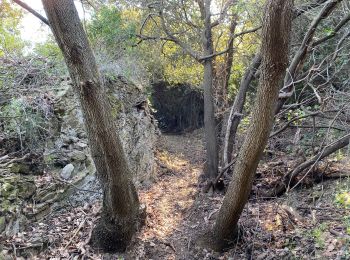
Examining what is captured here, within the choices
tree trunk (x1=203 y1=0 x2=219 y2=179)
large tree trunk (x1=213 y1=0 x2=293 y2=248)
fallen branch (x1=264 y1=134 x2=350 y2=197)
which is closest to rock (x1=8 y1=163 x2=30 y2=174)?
large tree trunk (x1=213 y1=0 x2=293 y2=248)

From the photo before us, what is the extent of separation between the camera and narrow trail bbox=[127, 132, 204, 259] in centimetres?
488

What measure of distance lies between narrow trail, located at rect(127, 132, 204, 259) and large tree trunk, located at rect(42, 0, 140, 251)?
472mm

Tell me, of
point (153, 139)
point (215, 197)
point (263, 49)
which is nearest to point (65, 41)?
point (263, 49)

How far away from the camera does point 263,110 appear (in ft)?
11.8

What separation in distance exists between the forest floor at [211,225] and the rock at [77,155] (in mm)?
493

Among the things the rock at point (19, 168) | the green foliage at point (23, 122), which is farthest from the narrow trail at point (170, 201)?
the green foliage at point (23, 122)

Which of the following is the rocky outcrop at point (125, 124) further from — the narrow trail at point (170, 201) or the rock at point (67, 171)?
the narrow trail at point (170, 201)

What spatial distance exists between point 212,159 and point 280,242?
145 inches

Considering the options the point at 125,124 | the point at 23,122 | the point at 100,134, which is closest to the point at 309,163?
the point at 100,134

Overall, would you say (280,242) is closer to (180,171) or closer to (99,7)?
(180,171)

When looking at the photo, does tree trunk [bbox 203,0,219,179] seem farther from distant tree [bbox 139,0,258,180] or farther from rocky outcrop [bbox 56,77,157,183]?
rocky outcrop [bbox 56,77,157,183]

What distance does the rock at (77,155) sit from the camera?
555 centimetres

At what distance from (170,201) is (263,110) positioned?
3.92 m

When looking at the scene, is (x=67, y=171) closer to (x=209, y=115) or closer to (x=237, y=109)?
(x=237, y=109)
